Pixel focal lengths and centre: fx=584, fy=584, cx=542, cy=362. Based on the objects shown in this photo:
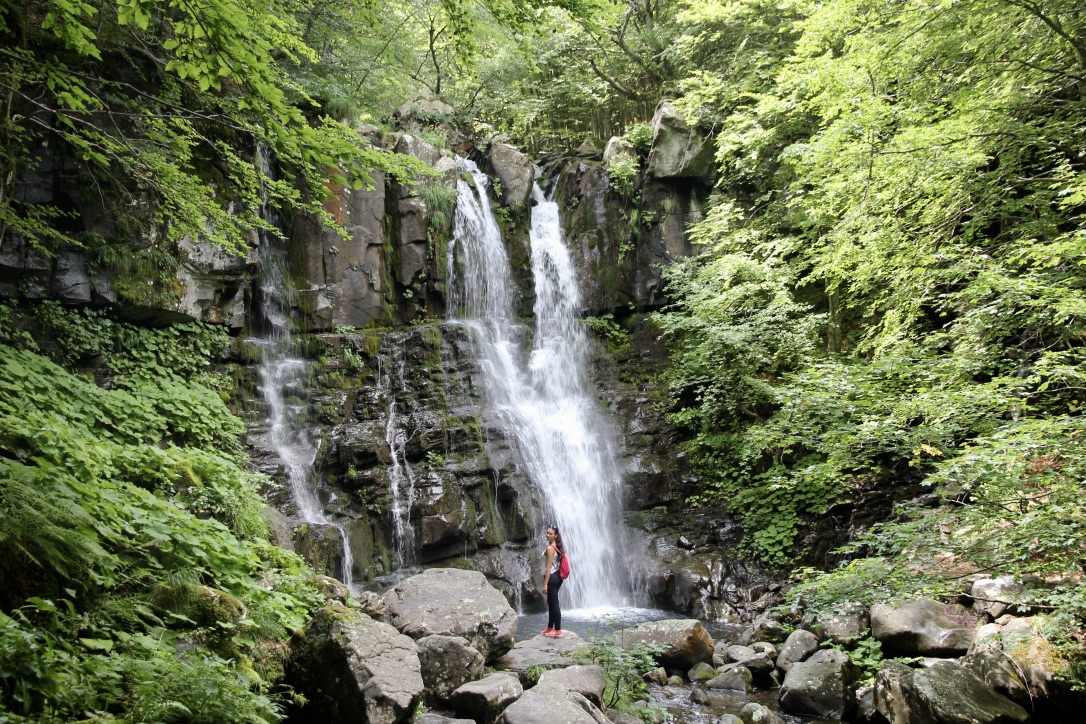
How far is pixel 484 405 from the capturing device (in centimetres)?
1175

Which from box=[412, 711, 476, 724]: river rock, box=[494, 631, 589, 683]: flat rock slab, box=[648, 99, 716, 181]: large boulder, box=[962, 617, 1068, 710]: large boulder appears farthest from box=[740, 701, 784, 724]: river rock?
box=[648, 99, 716, 181]: large boulder

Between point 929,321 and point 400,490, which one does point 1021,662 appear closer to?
point 929,321

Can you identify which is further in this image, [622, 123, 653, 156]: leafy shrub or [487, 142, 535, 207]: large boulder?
[622, 123, 653, 156]: leafy shrub

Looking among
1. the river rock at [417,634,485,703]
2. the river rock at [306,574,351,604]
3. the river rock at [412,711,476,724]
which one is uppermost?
the river rock at [306,574,351,604]

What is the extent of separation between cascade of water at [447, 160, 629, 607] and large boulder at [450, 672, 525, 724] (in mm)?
5080

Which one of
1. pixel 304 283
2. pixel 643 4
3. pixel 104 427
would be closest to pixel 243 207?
pixel 304 283

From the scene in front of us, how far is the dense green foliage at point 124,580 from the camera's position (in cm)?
237

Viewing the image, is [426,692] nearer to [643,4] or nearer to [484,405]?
[484,405]

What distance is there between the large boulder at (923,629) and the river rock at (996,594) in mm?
203

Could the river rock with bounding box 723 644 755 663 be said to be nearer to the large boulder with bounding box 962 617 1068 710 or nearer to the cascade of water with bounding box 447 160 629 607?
the large boulder with bounding box 962 617 1068 710

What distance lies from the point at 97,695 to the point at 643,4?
2019 centimetres

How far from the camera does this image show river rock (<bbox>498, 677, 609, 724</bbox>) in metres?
3.99

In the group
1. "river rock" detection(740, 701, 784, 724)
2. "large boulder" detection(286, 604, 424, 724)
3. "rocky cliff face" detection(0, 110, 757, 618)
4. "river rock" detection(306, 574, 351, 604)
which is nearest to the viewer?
"large boulder" detection(286, 604, 424, 724)

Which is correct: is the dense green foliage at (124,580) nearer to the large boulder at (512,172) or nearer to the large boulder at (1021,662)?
the large boulder at (1021,662)
